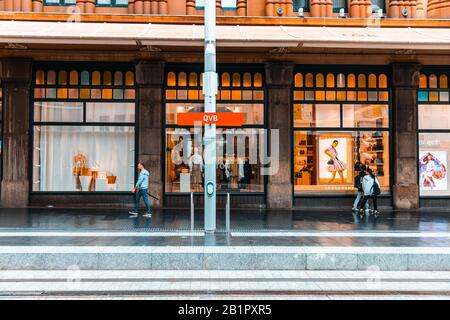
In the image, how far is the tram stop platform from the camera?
7.41 meters

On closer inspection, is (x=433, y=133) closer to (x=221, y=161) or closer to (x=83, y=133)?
(x=221, y=161)

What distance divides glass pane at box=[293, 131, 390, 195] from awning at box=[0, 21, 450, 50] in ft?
13.2

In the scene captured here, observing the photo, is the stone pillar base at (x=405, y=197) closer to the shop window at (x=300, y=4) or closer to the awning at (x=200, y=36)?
the awning at (x=200, y=36)

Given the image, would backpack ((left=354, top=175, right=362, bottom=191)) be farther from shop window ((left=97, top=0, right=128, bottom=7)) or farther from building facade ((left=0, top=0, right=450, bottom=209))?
shop window ((left=97, top=0, right=128, bottom=7))

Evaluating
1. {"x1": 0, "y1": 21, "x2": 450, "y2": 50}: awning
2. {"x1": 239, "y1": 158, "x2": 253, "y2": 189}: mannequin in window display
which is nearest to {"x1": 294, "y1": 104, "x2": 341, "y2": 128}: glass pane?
{"x1": 239, "y1": 158, "x2": 253, "y2": 189}: mannequin in window display

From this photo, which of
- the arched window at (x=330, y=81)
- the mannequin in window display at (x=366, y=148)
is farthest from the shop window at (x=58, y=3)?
the mannequin in window display at (x=366, y=148)

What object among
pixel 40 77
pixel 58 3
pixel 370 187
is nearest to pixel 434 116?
pixel 370 187

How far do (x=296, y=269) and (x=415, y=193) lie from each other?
10435 millimetres

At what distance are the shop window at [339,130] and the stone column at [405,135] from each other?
1.44 ft

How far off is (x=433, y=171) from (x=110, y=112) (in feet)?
40.4

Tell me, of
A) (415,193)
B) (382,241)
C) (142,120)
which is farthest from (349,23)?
(382,241)

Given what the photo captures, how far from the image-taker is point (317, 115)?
59.7ft

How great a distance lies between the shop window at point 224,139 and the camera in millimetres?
17812


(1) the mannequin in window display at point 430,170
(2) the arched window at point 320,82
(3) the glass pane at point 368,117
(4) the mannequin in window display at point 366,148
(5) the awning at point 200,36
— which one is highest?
(5) the awning at point 200,36
